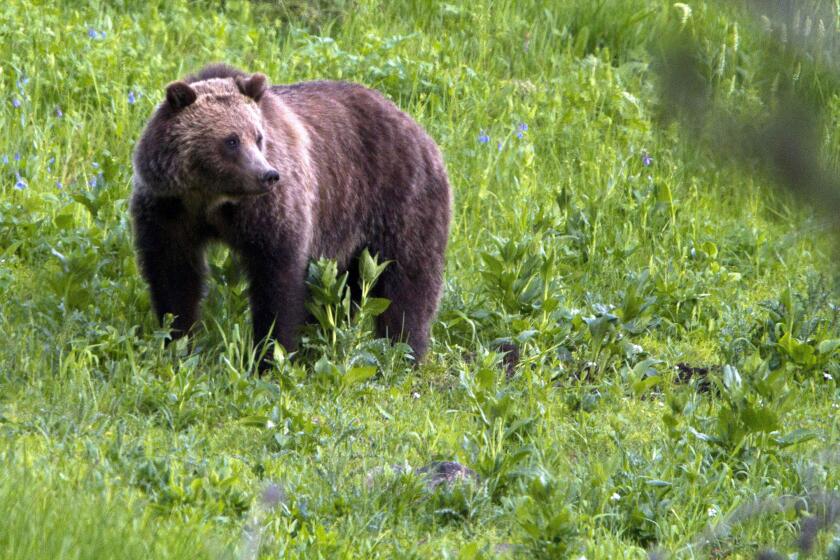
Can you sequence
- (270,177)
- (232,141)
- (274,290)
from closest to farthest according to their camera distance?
(270,177), (232,141), (274,290)

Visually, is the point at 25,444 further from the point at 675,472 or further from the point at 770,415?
the point at 770,415

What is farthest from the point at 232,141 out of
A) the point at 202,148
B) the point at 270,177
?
the point at 270,177

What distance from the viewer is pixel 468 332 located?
6.17 meters

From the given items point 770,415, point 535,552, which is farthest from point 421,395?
point 535,552

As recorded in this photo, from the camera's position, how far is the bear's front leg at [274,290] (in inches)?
207

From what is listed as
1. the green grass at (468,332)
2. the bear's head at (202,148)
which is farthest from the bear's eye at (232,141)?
the green grass at (468,332)

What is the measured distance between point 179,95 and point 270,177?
600 millimetres

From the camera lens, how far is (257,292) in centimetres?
530

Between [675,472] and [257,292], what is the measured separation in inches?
82.3

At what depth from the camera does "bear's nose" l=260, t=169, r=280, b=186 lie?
16.3 ft

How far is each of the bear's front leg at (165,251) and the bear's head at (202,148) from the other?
117 millimetres

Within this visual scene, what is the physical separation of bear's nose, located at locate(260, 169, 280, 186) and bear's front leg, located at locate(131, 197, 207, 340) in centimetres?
50

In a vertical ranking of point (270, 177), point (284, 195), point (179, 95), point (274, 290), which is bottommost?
point (274, 290)

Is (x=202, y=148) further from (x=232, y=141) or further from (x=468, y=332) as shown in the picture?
(x=468, y=332)
